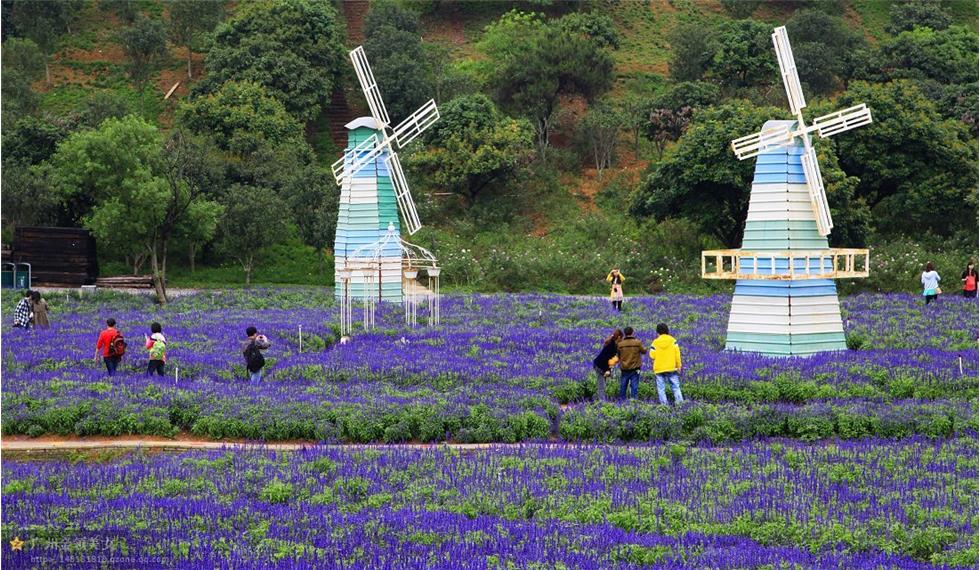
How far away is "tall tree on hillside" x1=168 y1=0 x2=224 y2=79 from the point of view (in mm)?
82375

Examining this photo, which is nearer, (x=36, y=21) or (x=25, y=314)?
(x=25, y=314)

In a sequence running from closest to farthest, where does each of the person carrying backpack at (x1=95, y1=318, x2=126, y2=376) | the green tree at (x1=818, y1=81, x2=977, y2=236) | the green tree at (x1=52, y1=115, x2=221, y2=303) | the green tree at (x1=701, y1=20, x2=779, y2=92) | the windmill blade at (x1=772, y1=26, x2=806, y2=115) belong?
the person carrying backpack at (x1=95, y1=318, x2=126, y2=376) → the windmill blade at (x1=772, y1=26, x2=806, y2=115) → the green tree at (x1=52, y1=115, x2=221, y2=303) → the green tree at (x1=818, y1=81, x2=977, y2=236) → the green tree at (x1=701, y1=20, x2=779, y2=92)

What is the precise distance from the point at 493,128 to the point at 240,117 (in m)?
12.6

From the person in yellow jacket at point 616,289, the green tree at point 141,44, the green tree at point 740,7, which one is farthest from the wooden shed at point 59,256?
the green tree at point 740,7

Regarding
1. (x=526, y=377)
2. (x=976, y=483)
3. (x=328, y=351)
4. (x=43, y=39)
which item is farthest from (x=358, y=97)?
(x=976, y=483)

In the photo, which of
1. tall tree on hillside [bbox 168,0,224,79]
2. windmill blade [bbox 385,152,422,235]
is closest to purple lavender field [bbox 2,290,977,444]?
windmill blade [bbox 385,152,422,235]

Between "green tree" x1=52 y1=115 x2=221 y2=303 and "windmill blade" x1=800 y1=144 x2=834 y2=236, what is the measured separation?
79.2 ft

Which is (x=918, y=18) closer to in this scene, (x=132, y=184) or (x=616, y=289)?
(x=616, y=289)

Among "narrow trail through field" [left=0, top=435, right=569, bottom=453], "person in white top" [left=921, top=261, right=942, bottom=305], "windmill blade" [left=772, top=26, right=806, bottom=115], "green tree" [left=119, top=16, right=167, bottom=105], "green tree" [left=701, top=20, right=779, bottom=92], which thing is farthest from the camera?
"green tree" [left=119, top=16, right=167, bottom=105]

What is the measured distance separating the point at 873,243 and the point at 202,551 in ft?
155

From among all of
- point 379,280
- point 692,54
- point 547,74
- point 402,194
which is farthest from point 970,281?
point 692,54

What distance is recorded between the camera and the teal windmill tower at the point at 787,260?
3375 cm

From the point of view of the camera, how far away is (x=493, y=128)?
66312 millimetres

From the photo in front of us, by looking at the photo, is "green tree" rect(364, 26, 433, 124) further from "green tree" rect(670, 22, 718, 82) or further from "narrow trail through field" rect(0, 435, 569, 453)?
"narrow trail through field" rect(0, 435, 569, 453)
